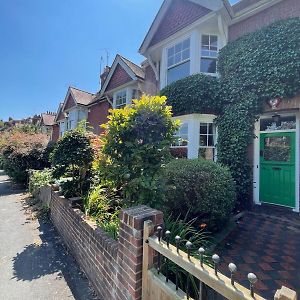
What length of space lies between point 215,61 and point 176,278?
8495mm

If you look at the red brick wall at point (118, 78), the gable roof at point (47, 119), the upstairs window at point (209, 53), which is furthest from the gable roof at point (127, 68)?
the gable roof at point (47, 119)

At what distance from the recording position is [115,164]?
4.12 metres

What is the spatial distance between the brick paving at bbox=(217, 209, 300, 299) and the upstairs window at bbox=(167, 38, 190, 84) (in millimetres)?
6117

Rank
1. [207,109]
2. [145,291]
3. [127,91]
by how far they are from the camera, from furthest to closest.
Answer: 1. [127,91]
2. [207,109]
3. [145,291]

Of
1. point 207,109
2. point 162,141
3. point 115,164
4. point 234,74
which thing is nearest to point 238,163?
point 207,109

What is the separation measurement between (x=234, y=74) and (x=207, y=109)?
1440mm

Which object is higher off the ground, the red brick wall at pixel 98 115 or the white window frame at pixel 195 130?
the red brick wall at pixel 98 115

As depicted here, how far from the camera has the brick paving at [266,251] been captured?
11.0 feet

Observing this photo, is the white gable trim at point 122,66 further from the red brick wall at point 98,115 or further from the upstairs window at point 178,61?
the upstairs window at point 178,61

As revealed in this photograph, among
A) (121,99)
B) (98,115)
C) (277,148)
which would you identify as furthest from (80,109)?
(277,148)

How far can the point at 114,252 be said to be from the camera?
2998mm

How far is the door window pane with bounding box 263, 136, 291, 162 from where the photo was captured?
23.2 ft

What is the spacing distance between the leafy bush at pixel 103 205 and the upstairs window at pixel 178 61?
5.99 meters

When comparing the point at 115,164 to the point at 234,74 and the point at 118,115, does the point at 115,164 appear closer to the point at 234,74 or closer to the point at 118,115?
the point at 118,115
